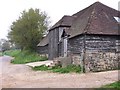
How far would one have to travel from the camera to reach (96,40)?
85.1 feet

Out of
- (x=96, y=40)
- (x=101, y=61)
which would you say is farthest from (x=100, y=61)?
(x=96, y=40)

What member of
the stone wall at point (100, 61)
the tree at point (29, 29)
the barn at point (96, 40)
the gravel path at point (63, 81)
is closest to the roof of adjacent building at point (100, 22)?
the barn at point (96, 40)

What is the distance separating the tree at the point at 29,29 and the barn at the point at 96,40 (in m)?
19.2

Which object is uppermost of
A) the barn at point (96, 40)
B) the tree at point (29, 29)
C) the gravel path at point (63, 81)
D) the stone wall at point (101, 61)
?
the tree at point (29, 29)

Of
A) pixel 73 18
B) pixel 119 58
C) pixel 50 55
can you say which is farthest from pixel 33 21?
pixel 119 58

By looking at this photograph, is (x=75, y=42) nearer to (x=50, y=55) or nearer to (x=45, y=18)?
(x=50, y=55)

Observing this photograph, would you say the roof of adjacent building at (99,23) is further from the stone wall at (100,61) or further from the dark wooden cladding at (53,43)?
the dark wooden cladding at (53,43)

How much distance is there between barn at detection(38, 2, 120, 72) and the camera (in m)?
23.0

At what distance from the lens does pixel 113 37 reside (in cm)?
2656

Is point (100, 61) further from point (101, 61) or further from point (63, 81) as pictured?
point (63, 81)

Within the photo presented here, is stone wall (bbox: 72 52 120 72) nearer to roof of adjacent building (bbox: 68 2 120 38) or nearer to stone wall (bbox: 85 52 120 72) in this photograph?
stone wall (bbox: 85 52 120 72)

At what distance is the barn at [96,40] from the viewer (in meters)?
23.0

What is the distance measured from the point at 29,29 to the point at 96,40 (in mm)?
27836

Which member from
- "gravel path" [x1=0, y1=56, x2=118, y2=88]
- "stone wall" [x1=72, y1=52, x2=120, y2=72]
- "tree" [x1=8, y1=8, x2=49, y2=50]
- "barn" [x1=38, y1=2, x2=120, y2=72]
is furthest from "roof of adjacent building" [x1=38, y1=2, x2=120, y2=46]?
"tree" [x1=8, y1=8, x2=49, y2=50]
